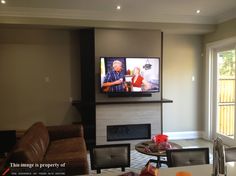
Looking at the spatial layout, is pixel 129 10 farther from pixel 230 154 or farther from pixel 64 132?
pixel 230 154

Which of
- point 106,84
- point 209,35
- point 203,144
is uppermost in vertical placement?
point 209,35

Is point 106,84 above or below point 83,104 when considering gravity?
above

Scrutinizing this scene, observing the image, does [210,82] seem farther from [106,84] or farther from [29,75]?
[29,75]

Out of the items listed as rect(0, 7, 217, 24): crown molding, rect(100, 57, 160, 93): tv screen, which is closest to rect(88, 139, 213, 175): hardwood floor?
rect(100, 57, 160, 93): tv screen

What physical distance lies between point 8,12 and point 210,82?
4475mm

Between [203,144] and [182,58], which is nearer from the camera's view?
[203,144]

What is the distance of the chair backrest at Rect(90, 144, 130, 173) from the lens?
229cm

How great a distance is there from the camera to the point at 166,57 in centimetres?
559

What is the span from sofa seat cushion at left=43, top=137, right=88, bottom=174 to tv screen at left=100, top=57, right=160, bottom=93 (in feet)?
4.44

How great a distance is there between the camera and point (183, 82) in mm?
5707

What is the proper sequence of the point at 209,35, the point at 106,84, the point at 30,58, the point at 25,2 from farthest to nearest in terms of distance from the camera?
the point at 209,35, the point at 30,58, the point at 106,84, the point at 25,2

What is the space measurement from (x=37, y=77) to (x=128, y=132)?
2.28 m

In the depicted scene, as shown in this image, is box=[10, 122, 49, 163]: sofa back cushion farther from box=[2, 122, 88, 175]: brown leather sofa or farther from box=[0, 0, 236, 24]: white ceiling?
box=[0, 0, 236, 24]: white ceiling

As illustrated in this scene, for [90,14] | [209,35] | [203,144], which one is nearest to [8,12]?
[90,14]
